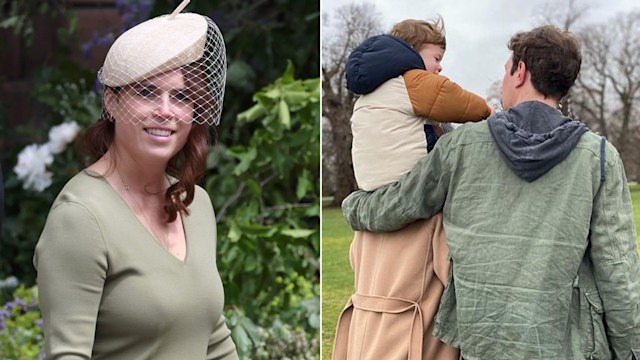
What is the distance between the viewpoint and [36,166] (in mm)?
4621

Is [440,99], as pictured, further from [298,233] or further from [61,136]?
[61,136]

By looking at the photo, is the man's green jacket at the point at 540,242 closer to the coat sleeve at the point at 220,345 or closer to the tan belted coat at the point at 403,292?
the tan belted coat at the point at 403,292

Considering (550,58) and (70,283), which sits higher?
(550,58)

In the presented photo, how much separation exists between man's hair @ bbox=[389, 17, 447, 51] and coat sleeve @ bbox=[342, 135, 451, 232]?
250 mm

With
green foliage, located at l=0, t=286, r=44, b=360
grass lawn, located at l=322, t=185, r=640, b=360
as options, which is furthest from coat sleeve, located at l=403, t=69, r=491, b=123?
green foliage, located at l=0, t=286, r=44, b=360

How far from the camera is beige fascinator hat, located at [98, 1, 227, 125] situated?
181 centimetres

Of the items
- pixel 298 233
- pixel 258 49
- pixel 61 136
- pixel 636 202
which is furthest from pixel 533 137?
pixel 61 136

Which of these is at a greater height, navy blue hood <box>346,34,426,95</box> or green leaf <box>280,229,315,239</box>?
navy blue hood <box>346,34,426,95</box>

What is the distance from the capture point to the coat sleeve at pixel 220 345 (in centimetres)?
203

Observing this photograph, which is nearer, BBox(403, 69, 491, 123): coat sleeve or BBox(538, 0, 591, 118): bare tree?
BBox(403, 69, 491, 123): coat sleeve

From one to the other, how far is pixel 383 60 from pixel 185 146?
430 mm

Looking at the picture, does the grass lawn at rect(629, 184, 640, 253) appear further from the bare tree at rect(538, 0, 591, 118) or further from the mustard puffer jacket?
the mustard puffer jacket

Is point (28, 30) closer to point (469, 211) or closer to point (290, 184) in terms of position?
point (290, 184)

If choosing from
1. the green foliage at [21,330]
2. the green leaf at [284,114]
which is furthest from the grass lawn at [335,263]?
the green foliage at [21,330]
